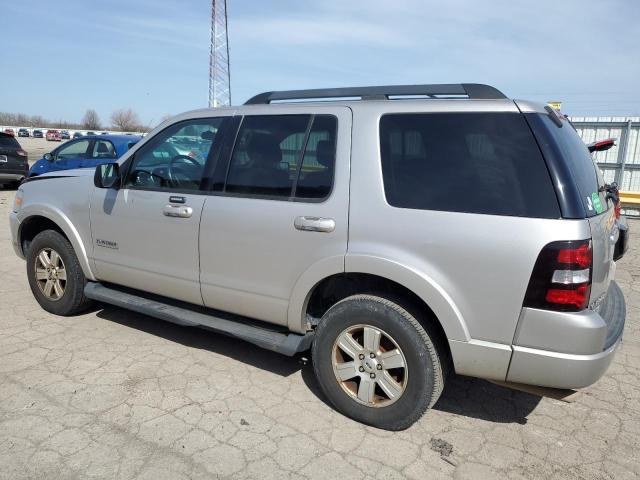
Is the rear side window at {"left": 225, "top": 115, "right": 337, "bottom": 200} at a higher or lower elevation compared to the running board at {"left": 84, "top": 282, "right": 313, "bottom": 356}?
higher

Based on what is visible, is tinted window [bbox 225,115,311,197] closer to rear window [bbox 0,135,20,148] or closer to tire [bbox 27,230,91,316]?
tire [bbox 27,230,91,316]

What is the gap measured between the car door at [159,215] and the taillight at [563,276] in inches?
87.7

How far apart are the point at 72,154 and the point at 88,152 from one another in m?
0.58

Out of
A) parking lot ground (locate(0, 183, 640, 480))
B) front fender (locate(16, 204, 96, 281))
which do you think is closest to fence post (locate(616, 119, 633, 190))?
parking lot ground (locate(0, 183, 640, 480))

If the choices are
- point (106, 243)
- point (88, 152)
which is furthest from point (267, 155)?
point (88, 152)

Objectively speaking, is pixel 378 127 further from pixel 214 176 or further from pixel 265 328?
pixel 265 328

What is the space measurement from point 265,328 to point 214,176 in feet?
3.69

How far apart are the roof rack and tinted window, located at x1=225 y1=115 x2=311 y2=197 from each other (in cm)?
25

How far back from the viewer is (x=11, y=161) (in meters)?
13.3

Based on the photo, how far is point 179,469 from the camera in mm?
2588

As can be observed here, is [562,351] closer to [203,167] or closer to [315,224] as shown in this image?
[315,224]

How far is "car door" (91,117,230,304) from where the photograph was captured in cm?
362

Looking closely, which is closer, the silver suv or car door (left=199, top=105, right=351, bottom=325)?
the silver suv

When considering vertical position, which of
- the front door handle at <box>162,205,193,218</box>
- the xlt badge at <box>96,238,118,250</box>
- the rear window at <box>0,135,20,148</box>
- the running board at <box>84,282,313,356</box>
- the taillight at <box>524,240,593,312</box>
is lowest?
the running board at <box>84,282,313,356</box>
